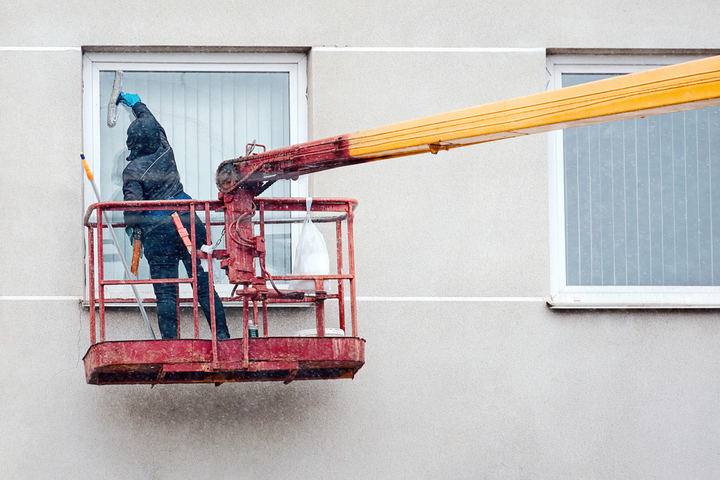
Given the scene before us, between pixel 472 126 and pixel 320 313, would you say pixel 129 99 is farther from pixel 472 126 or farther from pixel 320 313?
pixel 472 126

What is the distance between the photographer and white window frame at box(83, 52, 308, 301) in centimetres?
732

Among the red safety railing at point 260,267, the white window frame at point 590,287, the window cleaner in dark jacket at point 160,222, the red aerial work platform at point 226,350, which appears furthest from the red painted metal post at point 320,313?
the white window frame at point 590,287

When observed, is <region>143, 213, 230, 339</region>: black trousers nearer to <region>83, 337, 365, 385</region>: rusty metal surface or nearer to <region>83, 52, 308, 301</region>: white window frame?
<region>83, 337, 365, 385</region>: rusty metal surface

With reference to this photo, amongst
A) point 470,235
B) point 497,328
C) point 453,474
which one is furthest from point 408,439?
point 470,235

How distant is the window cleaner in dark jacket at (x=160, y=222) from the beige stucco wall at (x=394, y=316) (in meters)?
0.60

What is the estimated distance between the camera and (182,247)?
643 centimetres

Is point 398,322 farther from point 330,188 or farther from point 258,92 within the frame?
point 258,92

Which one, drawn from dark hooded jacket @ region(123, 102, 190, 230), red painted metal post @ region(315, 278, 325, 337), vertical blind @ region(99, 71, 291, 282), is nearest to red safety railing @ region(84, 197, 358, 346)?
red painted metal post @ region(315, 278, 325, 337)

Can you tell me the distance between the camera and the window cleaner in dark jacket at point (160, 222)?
638 centimetres

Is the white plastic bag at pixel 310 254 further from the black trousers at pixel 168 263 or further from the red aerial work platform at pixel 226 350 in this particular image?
the black trousers at pixel 168 263

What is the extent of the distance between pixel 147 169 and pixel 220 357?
4.62 feet

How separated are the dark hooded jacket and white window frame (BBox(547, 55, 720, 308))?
268 centimetres

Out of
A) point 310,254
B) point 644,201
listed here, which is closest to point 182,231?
point 310,254

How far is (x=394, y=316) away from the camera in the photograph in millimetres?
7082
